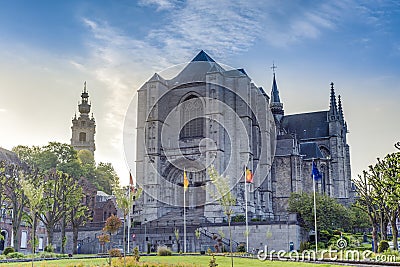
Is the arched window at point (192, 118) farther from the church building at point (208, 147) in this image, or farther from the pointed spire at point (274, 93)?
the pointed spire at point (274, 93)

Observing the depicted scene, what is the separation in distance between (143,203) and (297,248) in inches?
838

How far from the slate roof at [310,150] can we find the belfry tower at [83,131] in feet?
177

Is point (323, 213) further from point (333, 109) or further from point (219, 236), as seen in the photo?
point (333, 109)

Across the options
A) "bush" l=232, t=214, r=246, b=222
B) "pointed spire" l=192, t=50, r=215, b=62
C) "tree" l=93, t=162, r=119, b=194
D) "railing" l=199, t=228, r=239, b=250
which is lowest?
"railing" l=199, t=228, r=239, b=250

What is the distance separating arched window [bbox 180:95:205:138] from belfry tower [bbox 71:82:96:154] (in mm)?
53405

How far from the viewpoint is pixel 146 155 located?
61.2 m

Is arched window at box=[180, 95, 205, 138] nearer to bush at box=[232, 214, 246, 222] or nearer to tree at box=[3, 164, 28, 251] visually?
bush at box=[232, 214, 246, 222]

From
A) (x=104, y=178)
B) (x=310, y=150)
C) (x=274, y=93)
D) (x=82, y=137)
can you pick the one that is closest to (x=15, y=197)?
(x=104, y=178)

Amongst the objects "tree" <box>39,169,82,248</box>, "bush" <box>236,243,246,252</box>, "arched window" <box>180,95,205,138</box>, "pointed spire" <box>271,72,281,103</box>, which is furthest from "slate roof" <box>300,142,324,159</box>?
"tree" <box>39,169,82,248</box>

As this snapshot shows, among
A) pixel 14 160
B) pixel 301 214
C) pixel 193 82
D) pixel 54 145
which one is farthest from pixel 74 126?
pixel 301 214

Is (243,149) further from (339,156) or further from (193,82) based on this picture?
(339,156)

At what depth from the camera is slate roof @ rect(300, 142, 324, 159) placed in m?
72.6

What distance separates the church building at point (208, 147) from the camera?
190ft

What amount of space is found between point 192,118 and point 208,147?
7.00 meters
